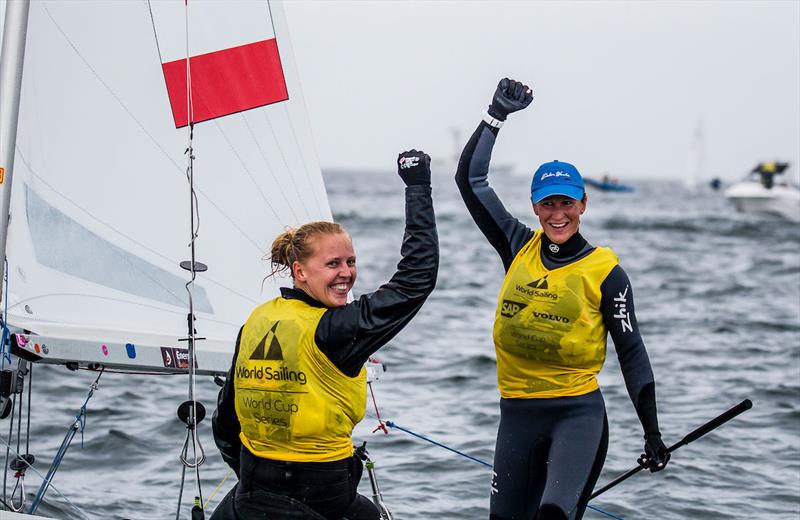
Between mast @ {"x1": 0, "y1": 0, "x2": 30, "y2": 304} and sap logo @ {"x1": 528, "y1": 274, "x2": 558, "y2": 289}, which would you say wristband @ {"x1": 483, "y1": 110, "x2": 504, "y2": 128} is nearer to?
sap logo @ {"x1": 528, "y1": 274, "x2": 558, "y2": 289}

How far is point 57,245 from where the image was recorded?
14.4ft

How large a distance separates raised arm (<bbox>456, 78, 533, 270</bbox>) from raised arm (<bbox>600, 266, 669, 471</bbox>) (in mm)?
415

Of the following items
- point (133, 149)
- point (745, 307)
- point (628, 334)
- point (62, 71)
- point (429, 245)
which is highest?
point (62, 71)

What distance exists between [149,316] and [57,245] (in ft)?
1.46

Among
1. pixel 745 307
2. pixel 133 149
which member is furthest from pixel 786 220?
pixel 133 149

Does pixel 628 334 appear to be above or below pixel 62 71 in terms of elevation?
below

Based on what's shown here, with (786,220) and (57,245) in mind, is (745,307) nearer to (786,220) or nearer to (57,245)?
(57,245)

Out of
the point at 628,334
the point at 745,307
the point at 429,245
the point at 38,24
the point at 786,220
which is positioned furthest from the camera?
the point at 786,220

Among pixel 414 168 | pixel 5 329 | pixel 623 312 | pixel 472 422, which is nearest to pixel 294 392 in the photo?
pixel 414 168

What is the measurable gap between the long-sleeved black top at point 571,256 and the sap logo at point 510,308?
6.4 inches

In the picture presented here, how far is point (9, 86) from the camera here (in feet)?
12.9

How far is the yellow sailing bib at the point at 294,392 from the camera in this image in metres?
2.91

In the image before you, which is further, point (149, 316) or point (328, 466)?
point (149, 316)

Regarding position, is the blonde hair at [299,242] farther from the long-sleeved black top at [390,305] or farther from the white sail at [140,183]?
the white sail at [140,183]
